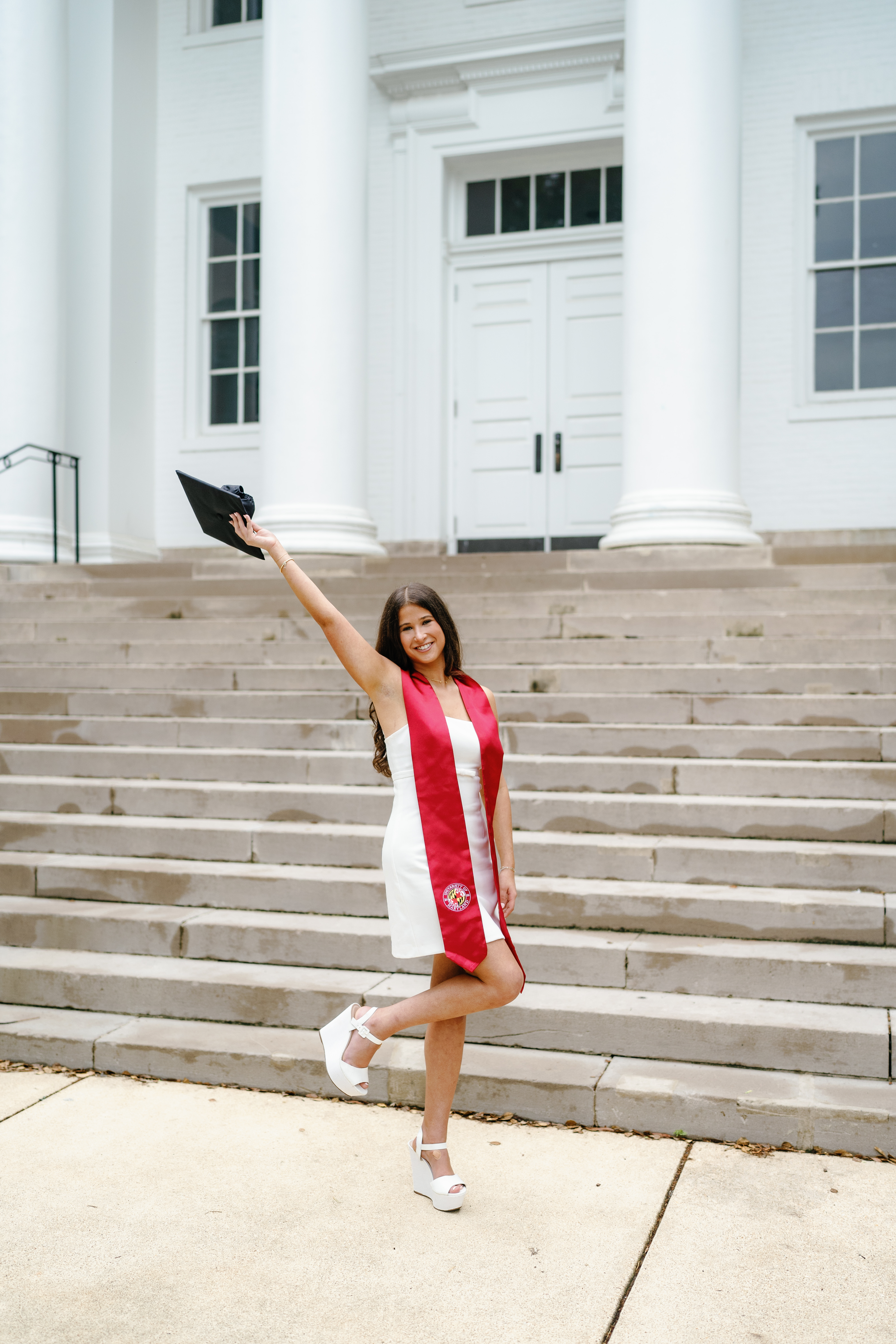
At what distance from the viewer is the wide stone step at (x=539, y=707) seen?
226 inches

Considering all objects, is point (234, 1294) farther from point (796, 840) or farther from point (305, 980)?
point (796, 840)

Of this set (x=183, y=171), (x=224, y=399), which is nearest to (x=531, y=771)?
(x=224, y=399)

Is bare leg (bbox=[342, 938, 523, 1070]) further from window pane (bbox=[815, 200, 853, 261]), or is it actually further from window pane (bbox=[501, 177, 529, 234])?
window pane (bbox=[501, 177, 529, 234])

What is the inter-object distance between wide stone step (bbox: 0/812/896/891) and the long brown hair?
1867 mm

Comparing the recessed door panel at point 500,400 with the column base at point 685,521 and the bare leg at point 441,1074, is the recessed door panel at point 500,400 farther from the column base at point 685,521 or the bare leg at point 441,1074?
the bare leg at point 441,1074

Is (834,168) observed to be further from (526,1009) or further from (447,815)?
(447,815)

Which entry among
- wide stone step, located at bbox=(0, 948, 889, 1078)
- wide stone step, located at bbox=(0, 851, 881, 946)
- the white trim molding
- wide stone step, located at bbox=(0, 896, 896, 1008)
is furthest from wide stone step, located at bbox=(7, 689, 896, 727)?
the white trim molding

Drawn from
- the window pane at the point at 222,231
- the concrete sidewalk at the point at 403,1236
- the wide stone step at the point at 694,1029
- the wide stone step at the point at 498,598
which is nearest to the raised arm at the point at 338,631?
the concrete sidewalk at the point at 403,1236

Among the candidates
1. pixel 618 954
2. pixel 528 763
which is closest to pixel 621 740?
pixel 528 763

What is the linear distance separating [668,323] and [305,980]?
555 centimetres

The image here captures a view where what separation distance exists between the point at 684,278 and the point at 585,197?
11.2 feet

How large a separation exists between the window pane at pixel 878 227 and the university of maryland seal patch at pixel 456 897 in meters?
9.10

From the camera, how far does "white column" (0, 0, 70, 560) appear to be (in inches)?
409

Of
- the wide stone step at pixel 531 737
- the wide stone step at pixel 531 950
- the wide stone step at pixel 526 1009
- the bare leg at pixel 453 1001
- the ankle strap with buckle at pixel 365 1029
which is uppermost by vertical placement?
the wide stone step at pixel 531 737
